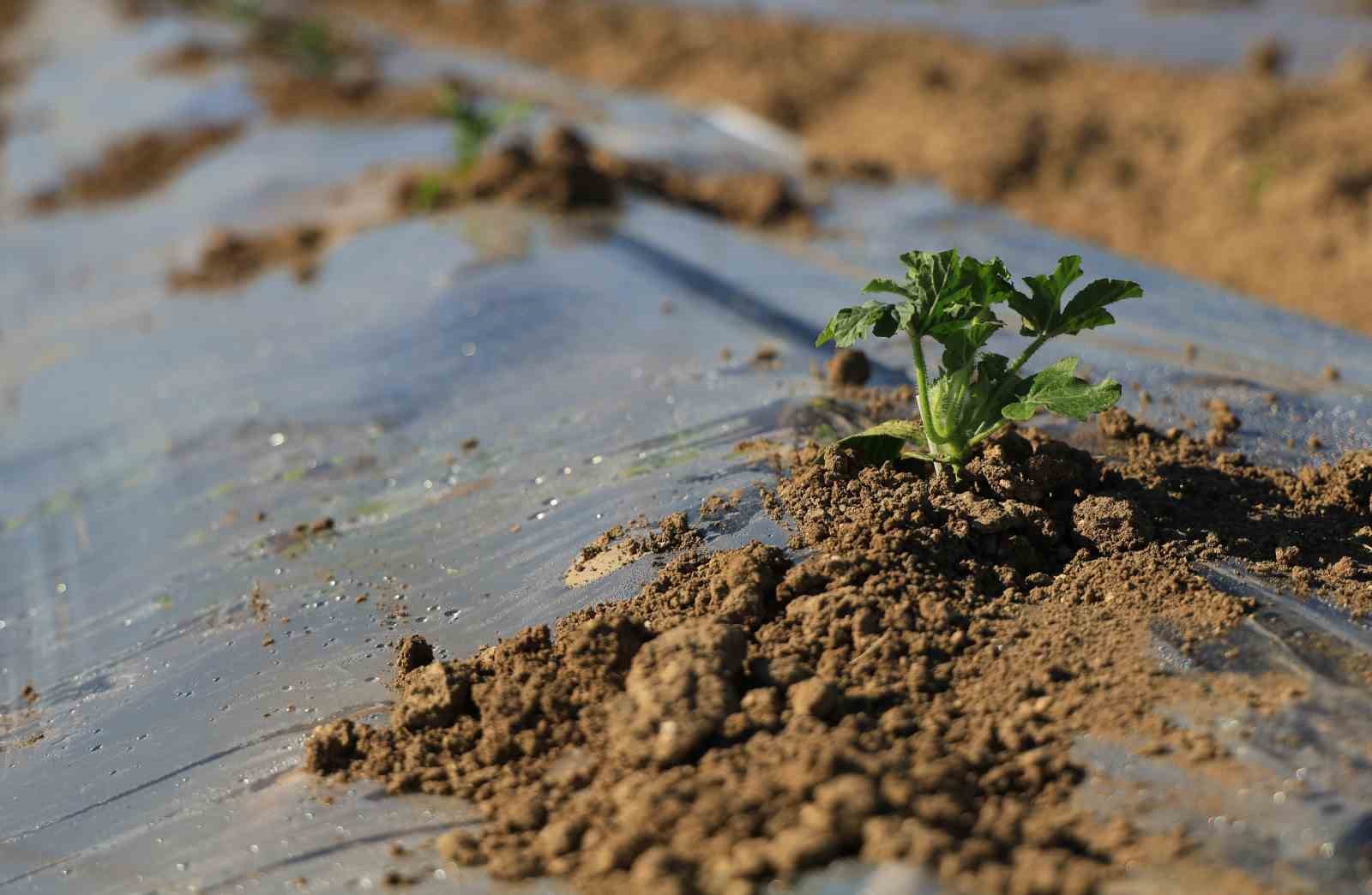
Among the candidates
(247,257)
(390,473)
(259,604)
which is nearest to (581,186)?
(247,257)

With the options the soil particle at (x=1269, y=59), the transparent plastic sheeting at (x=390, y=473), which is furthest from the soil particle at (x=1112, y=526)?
the soil particle at (x=1269, y=59)

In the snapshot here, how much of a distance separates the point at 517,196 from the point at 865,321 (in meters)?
2.82

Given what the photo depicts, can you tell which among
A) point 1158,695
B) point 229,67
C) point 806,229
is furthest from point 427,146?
point 1158,695

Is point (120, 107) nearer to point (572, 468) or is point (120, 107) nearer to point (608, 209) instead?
point (608, 209)

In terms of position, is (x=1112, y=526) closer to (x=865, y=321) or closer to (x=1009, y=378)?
(x=1009, y=378)

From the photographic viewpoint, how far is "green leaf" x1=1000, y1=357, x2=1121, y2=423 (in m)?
2.15

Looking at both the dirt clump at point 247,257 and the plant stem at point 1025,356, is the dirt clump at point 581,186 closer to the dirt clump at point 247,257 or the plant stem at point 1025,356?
the dirt clump at point 247,257

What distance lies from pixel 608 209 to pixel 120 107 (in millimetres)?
5077

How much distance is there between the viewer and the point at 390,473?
10.3ft

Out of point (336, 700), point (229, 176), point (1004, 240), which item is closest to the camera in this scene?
point (336, 700)

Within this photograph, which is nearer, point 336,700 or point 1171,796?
point 1171,796

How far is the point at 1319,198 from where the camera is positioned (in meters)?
5.08

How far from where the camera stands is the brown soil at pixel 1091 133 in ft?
16.5

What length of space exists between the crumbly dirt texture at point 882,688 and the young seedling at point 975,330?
0.12 meters
